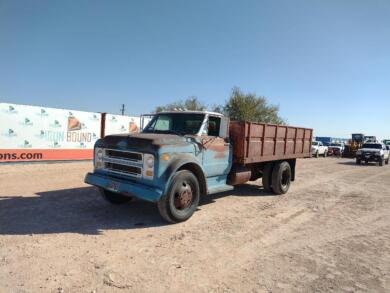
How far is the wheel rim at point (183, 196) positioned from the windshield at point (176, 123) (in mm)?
1405

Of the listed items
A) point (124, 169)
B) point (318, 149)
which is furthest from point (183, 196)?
point (318, 149)

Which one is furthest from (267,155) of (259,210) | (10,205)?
(10,205)

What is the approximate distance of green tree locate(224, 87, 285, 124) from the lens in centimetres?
4834

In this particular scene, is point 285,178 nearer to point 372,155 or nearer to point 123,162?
point 123,162

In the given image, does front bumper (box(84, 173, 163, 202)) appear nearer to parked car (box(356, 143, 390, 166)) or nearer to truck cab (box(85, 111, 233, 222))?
truck cab (box(85, 111, 233, 222))

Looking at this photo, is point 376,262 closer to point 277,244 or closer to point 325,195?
point 277,244

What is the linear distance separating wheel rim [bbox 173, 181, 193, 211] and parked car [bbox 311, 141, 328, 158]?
27.4m

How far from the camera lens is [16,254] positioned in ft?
15.1

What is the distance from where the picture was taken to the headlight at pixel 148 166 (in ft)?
19.9

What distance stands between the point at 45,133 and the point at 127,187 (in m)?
11.6

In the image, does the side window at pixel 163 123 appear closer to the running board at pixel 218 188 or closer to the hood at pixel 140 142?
the hood at pixel 140 142

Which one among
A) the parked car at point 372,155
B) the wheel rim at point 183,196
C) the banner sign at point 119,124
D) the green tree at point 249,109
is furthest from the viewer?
the green tree at point 249,109

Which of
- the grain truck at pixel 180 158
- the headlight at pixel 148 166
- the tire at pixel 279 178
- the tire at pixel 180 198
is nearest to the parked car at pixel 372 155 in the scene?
the tire at pixel 279 178

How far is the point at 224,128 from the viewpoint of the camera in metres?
8.00
